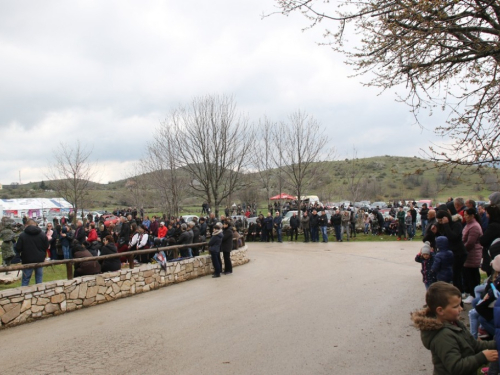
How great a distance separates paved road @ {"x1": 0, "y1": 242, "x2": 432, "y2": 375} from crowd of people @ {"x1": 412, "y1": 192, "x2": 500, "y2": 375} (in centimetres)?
100

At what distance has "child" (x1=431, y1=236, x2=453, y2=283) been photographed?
693 cm

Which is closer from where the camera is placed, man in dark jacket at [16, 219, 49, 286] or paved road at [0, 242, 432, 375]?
paved road at [0, 242, 432, 375]

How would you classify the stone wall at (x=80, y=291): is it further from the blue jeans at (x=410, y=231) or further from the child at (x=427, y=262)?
the blue jeans at (x=410, y=231)

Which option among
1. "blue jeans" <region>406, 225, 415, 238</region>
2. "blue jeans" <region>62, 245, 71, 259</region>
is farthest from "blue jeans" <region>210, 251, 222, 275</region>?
"blue jeans" <region>406, 225, 415, 238</region>

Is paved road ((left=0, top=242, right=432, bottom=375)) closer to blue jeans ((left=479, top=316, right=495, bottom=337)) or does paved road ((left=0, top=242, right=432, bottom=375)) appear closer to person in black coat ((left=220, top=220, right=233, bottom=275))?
blue jeans ((left=479, top=316, right=495, bottom=337))

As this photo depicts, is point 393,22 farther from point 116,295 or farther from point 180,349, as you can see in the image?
point 116,295

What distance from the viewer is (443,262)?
6.94m

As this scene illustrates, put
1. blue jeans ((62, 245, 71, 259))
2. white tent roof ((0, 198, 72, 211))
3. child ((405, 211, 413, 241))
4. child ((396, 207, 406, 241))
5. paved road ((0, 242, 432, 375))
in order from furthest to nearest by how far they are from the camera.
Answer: white tent roof ((0, 198, 72, 211))
child ((405, 211, 413, 241))
child ((396, 207, 406, 241))
blue jeans ((62, 245, 71, 259))
paved road ((0, 242, 432, 375))

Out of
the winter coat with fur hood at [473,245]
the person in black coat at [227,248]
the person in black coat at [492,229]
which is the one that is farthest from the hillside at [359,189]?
the person in black coat at [492,229]

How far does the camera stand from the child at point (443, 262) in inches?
273

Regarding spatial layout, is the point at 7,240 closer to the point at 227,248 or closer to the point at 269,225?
the point at 227,248

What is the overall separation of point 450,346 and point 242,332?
4.31m

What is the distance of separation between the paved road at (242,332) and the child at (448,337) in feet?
7.21

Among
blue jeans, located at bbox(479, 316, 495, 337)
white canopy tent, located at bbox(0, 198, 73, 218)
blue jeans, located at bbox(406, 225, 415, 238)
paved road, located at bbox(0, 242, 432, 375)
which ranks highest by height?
white canopy tent, located at bbox(0, 198, 73, 218)
